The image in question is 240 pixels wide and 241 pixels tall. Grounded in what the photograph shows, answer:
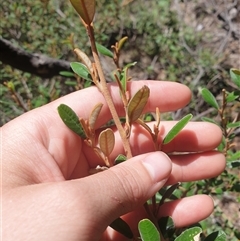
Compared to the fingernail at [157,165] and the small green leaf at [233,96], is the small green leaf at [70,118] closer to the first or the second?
the fingernail at [157,165]

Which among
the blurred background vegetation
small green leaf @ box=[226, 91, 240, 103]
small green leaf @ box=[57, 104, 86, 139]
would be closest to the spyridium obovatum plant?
small green leaf @ box=[57, 104, 86, 139]

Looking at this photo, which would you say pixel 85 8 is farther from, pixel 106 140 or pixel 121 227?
pixel 121 227

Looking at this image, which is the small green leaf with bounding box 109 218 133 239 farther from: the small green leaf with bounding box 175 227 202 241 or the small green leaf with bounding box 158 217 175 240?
the small green leaf with bounding box 175 227 202 241

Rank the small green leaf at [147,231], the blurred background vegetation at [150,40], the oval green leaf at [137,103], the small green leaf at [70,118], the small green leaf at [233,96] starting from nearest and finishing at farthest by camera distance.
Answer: the small green leaf at [147,231] → the oval green leaf at [137,103] → the small green leaf at [70,118] → the small green leaf at [233,96] → the blurred background vegetation at [150,40]

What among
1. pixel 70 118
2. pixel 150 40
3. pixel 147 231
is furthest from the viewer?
pixel 150 40

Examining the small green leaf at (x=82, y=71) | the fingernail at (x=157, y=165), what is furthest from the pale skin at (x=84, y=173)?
the small green leaf at (x=82, y=71)

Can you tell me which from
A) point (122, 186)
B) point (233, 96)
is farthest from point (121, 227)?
point (233, 96)
